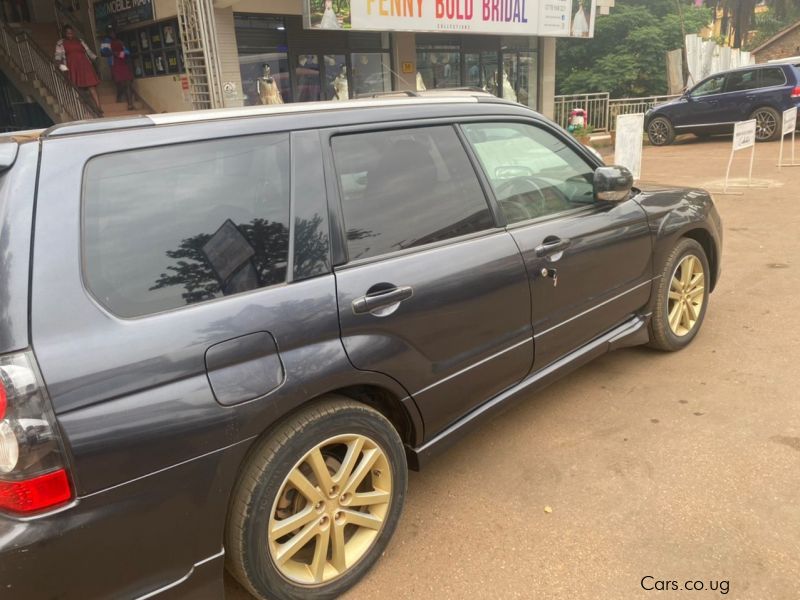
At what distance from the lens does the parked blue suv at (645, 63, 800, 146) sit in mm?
15141

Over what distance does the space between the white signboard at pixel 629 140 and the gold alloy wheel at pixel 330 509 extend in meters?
8.35

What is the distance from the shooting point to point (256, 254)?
2.12m

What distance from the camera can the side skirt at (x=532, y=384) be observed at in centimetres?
269

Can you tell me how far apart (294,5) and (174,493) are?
11355 mm

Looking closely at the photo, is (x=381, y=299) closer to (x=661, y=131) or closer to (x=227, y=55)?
(x=227, y=55)

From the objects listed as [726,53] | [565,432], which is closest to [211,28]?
[565,432]

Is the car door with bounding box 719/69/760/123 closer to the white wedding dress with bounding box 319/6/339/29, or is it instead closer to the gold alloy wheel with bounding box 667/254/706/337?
the white wedding dress with bounding box 319/6/339/29

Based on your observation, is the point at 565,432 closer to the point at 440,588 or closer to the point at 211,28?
the point at 440,588

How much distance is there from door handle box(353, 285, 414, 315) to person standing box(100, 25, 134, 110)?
39.7 feet

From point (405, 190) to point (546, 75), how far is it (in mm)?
16961

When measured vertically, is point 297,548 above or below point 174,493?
below

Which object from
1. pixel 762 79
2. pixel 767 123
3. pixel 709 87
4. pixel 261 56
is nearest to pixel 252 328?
pixel 261 56

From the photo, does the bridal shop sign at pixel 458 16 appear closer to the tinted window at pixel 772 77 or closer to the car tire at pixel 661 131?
the car tire at pixel 661 131

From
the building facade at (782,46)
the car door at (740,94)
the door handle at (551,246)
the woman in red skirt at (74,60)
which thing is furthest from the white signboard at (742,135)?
the building facade at (782,46)
